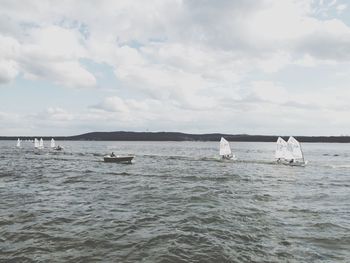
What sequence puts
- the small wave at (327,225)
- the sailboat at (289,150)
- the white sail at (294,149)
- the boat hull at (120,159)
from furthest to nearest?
1. the white sail at (294,149)
2. the sailboat at (289,150)
3. the boat hull at (120,159)
4. the small wave at (327,225)

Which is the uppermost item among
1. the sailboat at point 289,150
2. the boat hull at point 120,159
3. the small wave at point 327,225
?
the sailboat at point 289,150

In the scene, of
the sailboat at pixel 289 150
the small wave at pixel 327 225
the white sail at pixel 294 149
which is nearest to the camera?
the small wave at pixel 327 225

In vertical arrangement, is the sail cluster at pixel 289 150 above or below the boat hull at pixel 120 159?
above

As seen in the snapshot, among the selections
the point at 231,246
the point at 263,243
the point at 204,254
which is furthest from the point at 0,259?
the point at 263,243

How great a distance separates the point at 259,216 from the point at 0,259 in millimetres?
16140

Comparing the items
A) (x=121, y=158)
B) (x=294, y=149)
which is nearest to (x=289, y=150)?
(x=294, y=149)

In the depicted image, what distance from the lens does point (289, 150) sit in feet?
248

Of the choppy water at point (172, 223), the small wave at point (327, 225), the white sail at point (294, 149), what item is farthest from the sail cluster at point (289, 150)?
the small wave at point (327, 225)

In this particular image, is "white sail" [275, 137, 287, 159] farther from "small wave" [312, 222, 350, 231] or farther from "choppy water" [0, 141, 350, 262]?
"small wave" [312, 222, 350, 231]

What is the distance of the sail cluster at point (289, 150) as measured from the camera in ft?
243

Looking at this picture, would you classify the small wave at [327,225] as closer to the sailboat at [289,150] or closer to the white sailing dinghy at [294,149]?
the sailboat at [289,150]

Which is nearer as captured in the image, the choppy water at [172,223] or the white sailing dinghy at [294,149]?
the choppy water at [172,223]

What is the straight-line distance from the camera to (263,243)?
720 inches

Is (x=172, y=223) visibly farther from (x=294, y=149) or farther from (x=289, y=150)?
(x=289, y=150)
